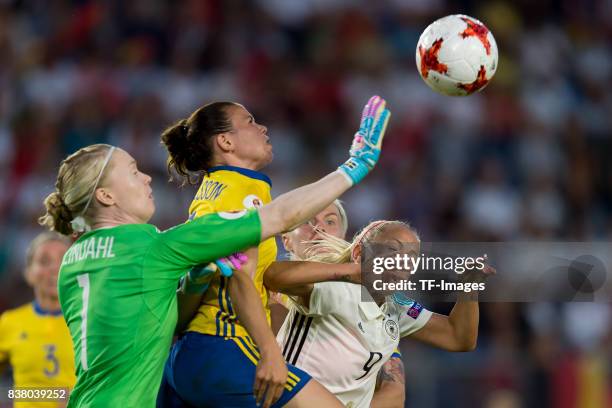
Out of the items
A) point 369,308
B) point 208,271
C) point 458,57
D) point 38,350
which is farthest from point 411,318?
point 38,350

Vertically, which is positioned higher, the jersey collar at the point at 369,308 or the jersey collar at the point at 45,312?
the jersey collar at the point at 45,312

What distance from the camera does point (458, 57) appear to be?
5.08 m

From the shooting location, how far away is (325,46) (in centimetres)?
1198

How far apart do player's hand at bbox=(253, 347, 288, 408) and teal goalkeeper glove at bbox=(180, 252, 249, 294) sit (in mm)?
376

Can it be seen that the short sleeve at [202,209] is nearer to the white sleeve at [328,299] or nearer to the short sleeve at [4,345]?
Result: the white sleeve at [328,299]

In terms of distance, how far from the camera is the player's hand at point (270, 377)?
4094 mm

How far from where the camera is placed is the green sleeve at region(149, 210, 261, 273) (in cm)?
400

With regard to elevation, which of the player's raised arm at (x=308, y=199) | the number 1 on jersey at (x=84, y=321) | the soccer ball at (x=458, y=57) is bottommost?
the number 1 on jersey at (x=84, y=321)

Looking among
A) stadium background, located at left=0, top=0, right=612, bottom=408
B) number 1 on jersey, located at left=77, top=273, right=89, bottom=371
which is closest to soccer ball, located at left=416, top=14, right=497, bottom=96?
number 1 on jersey, located at left=77, top=273, right=89, bottom=371

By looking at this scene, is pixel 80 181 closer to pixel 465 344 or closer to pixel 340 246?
pixel 340 246

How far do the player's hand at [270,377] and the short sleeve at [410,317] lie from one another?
144 cm

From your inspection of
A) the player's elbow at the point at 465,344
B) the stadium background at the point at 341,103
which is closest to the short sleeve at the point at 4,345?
the player's elbow at the point at 465,344

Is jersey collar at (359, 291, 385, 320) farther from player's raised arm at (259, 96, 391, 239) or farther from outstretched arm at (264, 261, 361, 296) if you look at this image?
player's raised arm at (259, 96, 391, 239)

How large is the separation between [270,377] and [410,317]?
1554 mm
